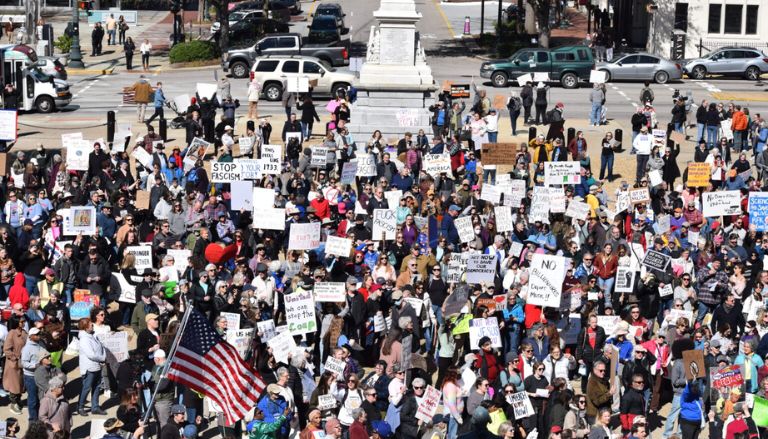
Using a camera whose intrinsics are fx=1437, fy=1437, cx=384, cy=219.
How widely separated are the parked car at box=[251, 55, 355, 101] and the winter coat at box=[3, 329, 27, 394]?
81.9 ft

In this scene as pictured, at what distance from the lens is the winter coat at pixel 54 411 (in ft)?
53.3

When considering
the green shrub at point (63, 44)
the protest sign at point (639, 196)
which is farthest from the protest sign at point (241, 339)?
the green shrub at point (63, 44)

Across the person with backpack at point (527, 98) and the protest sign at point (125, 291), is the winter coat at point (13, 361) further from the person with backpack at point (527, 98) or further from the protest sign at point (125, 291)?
the person with backpack at point (527, 98)

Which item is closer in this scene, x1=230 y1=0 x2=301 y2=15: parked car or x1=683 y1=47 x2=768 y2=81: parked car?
x1=683 y1=47 x2=768 y2=81: parked car

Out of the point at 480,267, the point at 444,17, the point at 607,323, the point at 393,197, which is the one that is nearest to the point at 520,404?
the point at 607,323

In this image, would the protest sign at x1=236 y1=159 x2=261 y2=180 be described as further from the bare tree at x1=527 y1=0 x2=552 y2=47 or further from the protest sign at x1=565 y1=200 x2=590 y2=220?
the bare tree at x1=527 y1=0 x2=552 y2=47

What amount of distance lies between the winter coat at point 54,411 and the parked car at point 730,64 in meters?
37.5

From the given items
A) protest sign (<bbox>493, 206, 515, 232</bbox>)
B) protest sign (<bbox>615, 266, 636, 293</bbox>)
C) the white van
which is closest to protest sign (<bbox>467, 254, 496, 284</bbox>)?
protest sign (<bbox>615, 266, 636, 293</bbox>)

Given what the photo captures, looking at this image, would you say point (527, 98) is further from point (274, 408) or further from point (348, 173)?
point (274, 408)

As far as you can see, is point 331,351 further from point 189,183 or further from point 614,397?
point 189,183

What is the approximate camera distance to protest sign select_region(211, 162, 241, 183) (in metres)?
25.1

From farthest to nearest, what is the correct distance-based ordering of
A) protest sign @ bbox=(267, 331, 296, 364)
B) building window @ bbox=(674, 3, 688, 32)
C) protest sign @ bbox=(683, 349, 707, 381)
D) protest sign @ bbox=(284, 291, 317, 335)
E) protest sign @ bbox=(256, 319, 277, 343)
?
1. building window @ bbox=(674, 3, 688, 32)
2. protest sign @ bbox=(284, 291, 317, 335)
3. protest sign @ bbox=(256, 319, 277, 343)
4. protest sign @ bbox=(683, 349, 707, 381)
5. protest sign @ bbox=(267, 331, 296, 364)

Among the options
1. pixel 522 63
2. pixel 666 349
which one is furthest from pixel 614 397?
pixel 522 63

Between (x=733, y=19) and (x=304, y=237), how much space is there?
3759cm
